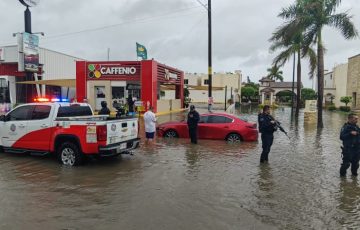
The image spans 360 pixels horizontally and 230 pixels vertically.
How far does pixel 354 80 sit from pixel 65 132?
1810 inches

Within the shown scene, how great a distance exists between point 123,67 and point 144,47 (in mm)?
5057

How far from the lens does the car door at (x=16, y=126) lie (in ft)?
34.6

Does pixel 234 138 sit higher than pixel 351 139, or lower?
lower

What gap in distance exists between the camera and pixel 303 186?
26.1 feet

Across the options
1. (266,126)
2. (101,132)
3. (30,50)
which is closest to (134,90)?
(30,50)

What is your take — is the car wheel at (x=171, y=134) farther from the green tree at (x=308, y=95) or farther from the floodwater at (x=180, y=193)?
the green tree at (x=308, y=95)

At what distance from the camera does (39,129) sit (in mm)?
10164

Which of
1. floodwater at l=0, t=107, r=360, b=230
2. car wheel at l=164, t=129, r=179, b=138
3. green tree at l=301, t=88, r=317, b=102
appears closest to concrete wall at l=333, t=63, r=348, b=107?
green tree at l=301, t=88, r=317, b=102

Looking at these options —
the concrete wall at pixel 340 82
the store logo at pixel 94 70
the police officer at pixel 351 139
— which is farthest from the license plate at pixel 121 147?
the concrete wall at pixel 340 82

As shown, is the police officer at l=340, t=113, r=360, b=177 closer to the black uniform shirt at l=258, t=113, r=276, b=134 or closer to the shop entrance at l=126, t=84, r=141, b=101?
the black uniform shirt at l=258, t=113, r=276, b=134

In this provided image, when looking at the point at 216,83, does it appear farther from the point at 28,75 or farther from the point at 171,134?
the point at 171,134

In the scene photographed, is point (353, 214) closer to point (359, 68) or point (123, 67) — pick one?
point (123, 67)

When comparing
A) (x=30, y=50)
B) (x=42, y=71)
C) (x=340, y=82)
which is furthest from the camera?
(x=340, y=82)

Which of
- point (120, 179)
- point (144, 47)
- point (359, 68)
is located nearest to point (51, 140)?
point (120, 179)
